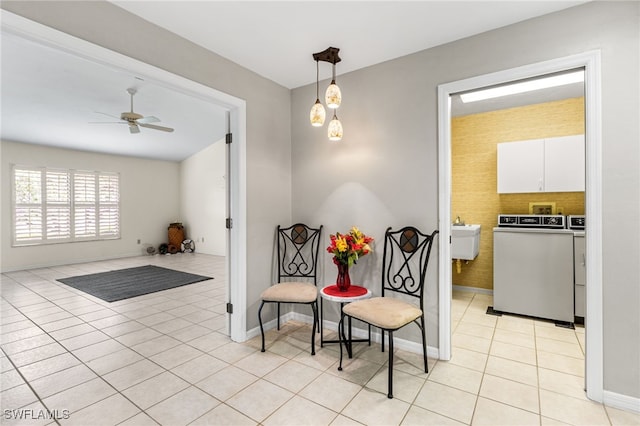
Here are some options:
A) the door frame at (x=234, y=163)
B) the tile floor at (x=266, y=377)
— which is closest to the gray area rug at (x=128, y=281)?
the tile floor at (x=266, y=377)

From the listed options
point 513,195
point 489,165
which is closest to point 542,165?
point 513,195

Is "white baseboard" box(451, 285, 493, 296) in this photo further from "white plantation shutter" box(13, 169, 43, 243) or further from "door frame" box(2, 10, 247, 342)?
"white plantation shutter" box(13, 169, 43, 243)

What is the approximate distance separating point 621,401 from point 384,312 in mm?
1531

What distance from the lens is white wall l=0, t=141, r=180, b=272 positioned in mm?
6008

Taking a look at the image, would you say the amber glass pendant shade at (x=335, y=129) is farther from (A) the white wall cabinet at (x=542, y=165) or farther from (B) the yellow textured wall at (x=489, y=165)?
(B) the yellow textured wall at (x=489, y=165)

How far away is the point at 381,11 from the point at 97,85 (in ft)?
13.5

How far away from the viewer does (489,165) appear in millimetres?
4230

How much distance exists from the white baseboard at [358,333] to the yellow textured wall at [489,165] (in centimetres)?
224

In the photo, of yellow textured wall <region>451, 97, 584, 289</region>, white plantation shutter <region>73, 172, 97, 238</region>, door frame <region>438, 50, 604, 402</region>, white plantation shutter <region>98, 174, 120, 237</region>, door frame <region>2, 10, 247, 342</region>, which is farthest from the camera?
white plantation shutter <region>98, 174, 120, 237</region>

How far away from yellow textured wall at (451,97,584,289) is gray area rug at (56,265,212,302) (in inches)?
181

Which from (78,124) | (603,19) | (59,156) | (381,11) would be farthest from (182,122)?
(603,19)

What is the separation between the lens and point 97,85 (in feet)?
13.6

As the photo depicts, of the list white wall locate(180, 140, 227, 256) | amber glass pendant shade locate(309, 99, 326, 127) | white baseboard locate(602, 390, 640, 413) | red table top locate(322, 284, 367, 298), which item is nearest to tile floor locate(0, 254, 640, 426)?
white baseboard locate(602, 390, 640, 413)

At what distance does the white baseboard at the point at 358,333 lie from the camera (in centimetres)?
255
